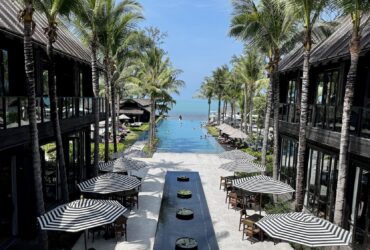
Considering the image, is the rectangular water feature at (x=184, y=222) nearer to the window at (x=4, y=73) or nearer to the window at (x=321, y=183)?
the window at (x=321, y=183)

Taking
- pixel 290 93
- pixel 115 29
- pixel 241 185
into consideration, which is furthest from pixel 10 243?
pixel 290 93

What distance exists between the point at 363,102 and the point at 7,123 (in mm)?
13697

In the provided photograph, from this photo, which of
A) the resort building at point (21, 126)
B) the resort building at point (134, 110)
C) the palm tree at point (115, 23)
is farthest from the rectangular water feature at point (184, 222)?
the resort building at point (134, 110)

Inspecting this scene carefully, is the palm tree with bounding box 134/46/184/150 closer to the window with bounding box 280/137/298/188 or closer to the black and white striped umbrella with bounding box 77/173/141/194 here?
the window with bounding box 280/137/298/188

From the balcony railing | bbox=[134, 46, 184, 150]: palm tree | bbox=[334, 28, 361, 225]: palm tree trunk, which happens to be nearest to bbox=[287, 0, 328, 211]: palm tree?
the balcony railing

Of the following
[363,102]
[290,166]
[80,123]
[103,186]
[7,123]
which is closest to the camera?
[7,123]

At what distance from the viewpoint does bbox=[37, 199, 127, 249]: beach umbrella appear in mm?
10375

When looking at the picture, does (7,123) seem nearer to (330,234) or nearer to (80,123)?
(80,123)

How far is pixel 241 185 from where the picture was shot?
1561 cm

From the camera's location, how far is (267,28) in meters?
17.9

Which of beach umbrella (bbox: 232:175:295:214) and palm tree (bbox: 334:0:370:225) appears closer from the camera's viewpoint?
palm tree (bbox: 334:0:370:225)

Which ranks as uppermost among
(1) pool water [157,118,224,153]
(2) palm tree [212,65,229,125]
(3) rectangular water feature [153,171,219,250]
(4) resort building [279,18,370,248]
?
(2) palm tree [212,65,229,125]

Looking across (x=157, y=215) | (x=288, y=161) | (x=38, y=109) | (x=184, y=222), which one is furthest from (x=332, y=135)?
(x=38, y=109)

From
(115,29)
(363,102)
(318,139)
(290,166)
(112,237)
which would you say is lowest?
(112,237)
